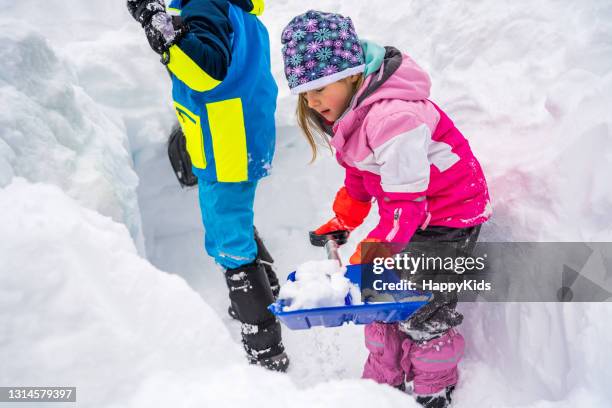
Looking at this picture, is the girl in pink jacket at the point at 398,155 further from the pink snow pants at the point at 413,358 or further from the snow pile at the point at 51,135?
the snow pile at the point at 51,135

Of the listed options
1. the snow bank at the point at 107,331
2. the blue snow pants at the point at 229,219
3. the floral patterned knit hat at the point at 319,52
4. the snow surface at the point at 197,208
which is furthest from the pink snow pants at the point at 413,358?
the floral patterned knit hat at the point at 319,52

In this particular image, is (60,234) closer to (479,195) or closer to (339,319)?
(339,319)

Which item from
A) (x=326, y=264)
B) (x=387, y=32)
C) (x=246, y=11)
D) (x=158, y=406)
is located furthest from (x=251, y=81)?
(x=387, y=32)

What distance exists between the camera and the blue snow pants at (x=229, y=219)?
1.51 m

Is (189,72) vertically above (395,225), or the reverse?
(189,72)

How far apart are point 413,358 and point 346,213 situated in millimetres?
519

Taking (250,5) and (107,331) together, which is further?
(250,5)

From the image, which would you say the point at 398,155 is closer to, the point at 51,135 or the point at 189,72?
the point at 189,72

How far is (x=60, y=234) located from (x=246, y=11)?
104cm

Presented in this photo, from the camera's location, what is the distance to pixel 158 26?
1166 mm

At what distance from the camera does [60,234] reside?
0.71 metres

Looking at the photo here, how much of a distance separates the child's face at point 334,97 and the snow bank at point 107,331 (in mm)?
705

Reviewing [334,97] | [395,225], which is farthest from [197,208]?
[395,225]

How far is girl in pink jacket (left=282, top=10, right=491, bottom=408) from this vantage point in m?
1.18
